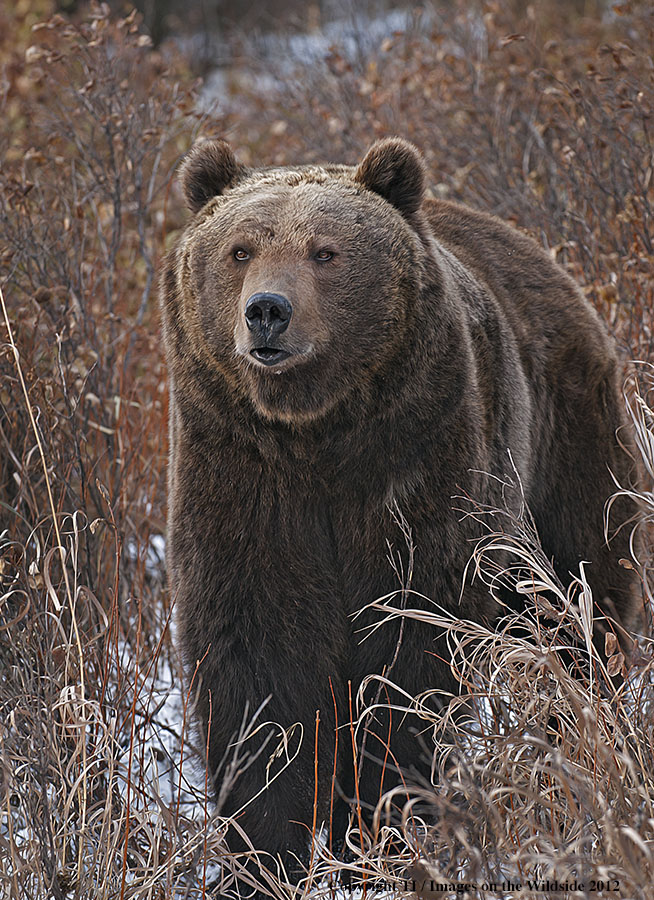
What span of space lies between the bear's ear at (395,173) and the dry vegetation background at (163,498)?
965 millimetres

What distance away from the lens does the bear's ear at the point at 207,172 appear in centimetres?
367

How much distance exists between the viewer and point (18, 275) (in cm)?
484

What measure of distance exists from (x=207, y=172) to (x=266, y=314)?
85 centimetres

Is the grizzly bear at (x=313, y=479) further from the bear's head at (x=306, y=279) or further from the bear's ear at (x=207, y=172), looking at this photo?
the bear's ear at (x=207, y=172)

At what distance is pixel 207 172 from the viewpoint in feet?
12.1

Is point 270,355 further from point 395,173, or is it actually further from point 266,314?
point 395,173

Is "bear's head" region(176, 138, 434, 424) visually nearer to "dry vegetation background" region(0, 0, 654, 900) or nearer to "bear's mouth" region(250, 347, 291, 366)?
"bear's mouth" region(250, 347, 291, 366)

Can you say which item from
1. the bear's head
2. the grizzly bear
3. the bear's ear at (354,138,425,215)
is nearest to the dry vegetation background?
the grizzly bear

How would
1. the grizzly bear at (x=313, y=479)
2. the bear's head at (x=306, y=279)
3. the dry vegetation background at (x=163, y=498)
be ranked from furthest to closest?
the grizzly bear at (x=313, y=479)
the bear's head at (x=306, y=279)
the dry vegetation background at (x=163, y=498)

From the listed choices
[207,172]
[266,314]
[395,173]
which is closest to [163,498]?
[207,172]

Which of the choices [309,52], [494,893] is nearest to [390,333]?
[494,893]

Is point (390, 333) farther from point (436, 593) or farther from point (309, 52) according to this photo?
point (309, 52)

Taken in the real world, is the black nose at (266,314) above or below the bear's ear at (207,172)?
below

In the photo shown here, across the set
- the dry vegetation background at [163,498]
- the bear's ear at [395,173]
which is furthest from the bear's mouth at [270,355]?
the bear's ear at [395,173]
